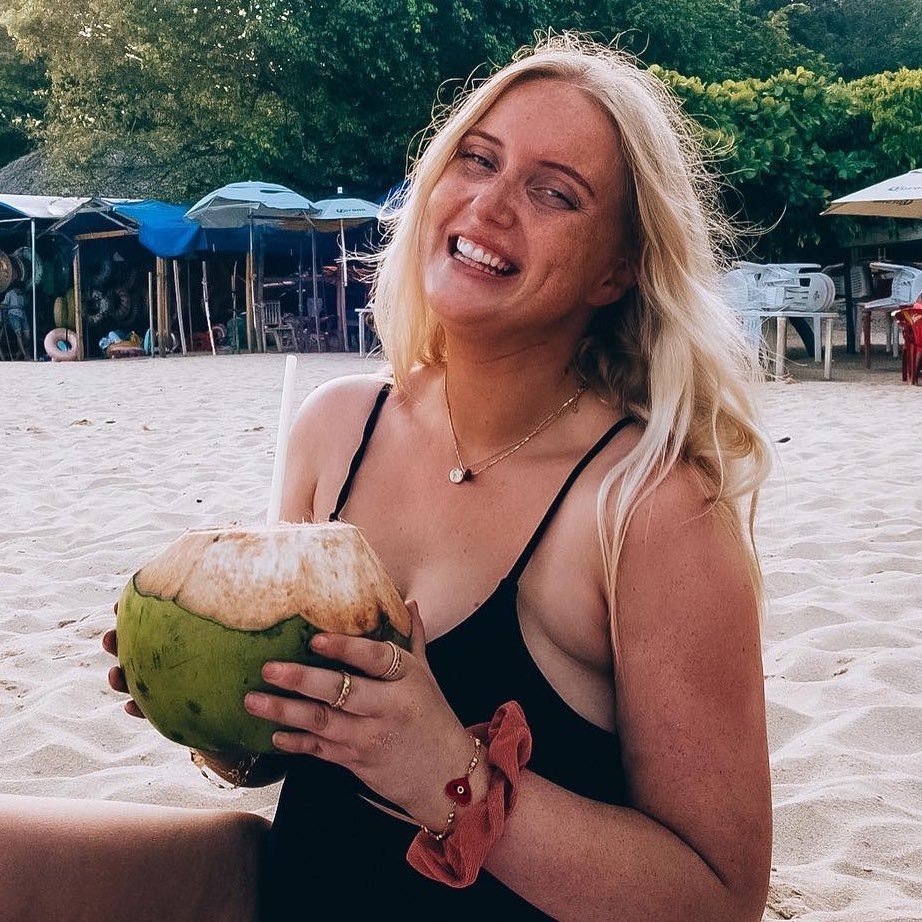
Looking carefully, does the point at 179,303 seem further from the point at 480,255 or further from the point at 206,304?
the point at 480,255

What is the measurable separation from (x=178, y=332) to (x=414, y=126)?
5.15 metres

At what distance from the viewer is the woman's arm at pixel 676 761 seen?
3.29ft

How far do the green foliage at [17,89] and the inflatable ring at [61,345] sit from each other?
742 centimetres

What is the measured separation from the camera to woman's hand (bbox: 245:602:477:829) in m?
0.83

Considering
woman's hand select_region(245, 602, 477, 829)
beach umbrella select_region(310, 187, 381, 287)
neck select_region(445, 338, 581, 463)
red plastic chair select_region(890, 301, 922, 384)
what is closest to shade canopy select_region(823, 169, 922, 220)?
red plastic chair select_region(890, 301, 922, 384)

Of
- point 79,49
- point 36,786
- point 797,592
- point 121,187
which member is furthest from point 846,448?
point 79,49

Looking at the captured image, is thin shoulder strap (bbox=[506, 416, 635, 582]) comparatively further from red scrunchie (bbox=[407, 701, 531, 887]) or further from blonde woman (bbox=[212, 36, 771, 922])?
red scrunchie (bbox=[407, 701, 531, 887])

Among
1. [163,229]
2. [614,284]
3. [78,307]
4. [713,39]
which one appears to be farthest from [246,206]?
[614,284]

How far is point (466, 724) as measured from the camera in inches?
44.6

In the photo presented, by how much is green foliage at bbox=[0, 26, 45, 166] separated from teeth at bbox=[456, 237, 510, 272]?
866 inches

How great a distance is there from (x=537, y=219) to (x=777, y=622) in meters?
1.98

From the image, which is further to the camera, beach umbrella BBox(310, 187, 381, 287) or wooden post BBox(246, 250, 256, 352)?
wooden post BBox(246, 250, 256, 352)

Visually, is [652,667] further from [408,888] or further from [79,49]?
[79,49]

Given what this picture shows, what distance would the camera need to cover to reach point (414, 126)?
55.0 ft
